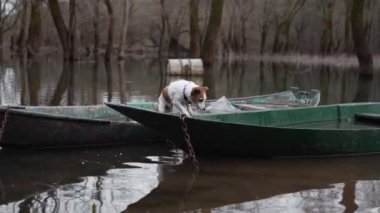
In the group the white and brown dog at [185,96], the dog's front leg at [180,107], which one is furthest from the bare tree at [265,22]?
the dog's front leg at [180,107]

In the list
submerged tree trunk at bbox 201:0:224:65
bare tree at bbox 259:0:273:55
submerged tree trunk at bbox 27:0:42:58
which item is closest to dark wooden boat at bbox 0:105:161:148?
submerged tree trunk at bbox 201:0:224:65

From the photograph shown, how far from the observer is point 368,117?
10711 mm

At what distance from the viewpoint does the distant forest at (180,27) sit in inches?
1684

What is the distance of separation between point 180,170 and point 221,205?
5.97 ft

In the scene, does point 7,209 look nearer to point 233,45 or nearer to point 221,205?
point 221,205

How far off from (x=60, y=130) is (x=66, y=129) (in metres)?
0.10

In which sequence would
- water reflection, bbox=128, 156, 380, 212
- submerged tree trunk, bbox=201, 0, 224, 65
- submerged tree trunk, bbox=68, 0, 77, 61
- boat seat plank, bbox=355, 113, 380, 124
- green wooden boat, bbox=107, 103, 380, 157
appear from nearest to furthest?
water reflection, bbox=128, 156, 380, 212 < green wooden boat, bbox=107, 103, 380, 157 < boat seat plank, bbox=355, 113, 380, 124 < submerged tree trunk, bbox=201, 0, 224, 65 < submerged tree trunk, bbox=68, 0, 77, 61

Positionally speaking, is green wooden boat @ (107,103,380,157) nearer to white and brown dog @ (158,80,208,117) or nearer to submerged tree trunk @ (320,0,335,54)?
white and brown dog @ (158,80,208,117)

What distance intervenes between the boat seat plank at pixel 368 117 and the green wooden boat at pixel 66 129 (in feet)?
13.1

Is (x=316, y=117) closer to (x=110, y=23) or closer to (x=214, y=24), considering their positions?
(x=214, y=24)

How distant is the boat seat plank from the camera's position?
10.6 metres

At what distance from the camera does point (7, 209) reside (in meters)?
5.82

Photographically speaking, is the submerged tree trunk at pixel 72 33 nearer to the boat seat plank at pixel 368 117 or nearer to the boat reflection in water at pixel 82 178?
the boat seat plank at pixel 368 117

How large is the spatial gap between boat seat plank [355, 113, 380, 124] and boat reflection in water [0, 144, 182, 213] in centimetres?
388
